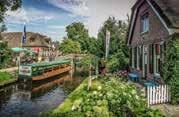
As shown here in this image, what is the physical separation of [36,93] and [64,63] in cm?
1990

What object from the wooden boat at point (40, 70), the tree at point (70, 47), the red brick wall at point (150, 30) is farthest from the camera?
the tree at point (70, 47)

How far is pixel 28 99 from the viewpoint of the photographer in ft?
73.5

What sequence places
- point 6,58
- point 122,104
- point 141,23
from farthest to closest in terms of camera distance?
point 6,58 → point 141,23 → point 122,104

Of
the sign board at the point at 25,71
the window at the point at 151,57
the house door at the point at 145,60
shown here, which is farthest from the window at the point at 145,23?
the sign board at the point at 25,71

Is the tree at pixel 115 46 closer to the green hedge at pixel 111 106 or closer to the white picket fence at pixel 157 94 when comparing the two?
the white picket fence at pixel 157 94

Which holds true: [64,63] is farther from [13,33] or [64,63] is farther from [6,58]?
[13,33]

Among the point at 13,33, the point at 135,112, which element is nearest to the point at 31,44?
the point at 13,33

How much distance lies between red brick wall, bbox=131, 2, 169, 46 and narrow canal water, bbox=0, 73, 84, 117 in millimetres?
7709

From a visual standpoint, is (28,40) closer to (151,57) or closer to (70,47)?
(70,47)

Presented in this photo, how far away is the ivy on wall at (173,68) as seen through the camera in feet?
47.5

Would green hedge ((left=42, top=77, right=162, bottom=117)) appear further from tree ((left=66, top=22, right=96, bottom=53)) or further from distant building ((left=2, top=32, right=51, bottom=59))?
tree ((left=66, top=22, right=96, bottom=53))

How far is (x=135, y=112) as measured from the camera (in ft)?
31.6

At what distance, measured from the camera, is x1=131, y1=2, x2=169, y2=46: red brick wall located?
17.5 meters

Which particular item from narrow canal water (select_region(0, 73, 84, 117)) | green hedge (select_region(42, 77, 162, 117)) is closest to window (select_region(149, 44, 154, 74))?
narrow canal water (select_region(0, 73, 84, 117))
